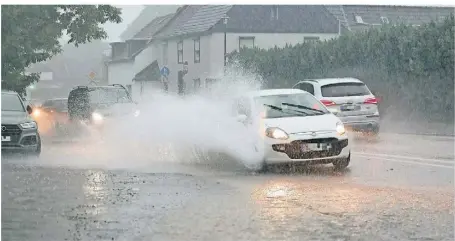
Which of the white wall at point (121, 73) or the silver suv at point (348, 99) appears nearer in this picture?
the white wall at point (121, 73)

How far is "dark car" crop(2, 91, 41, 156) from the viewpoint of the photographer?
446 inches

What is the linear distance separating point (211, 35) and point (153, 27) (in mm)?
839

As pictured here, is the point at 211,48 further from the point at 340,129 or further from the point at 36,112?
the point at 36,112

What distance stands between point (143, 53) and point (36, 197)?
9.51ft

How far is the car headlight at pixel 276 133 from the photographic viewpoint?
492 inches

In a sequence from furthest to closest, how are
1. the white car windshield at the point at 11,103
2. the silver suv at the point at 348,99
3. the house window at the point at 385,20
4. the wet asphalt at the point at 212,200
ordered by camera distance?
the silver suv at the point at 348,99 → the house window at the point at 385,20 → the white car windshield at the point at 11,103 → the wet asphalt at the point at 212,200

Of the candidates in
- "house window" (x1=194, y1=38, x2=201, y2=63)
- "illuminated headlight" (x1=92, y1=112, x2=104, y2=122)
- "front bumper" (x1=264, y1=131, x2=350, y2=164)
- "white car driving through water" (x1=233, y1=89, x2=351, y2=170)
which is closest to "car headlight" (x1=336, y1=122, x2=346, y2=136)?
"white car driving through water" (x1=233, y1=89, x2=351, y2=170)

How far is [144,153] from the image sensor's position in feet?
44.7

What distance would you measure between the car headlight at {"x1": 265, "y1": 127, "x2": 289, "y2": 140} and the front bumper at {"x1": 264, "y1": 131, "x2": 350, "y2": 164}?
0.06 meters

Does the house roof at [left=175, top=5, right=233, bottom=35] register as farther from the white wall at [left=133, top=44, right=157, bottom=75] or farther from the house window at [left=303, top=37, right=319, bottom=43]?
the house window at [left=303, top=37, right=319, bottom=43]

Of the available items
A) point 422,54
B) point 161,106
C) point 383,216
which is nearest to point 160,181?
point 161,106

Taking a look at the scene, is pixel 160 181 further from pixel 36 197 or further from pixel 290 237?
pixel 290 237

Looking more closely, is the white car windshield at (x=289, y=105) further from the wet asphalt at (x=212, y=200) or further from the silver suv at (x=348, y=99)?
the wet asphalt at (x=212, y=200)

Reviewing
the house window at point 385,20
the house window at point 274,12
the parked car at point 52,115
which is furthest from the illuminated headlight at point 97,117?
the house window at point 385,20
